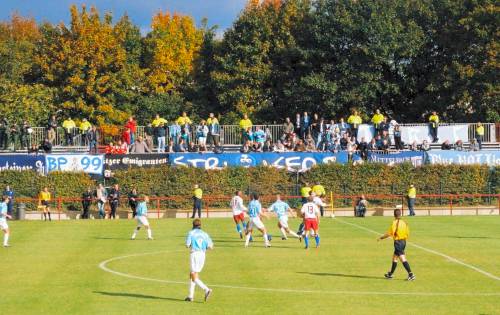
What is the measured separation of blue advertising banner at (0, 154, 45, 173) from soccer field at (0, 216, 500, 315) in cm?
1655

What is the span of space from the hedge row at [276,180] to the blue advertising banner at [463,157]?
4.44 ft

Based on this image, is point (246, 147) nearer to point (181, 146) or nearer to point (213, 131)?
point (213, 131)

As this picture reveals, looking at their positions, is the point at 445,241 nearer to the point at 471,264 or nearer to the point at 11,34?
the point at 471,264

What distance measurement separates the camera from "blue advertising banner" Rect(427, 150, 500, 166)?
213ft

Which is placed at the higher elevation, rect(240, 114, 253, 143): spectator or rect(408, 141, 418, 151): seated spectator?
rect(240, 114, 253, 143): spectator

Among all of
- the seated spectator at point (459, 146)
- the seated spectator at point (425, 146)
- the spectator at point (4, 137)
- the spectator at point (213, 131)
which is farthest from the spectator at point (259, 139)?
the spectator at point (4, 137)

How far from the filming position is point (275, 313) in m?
22.9

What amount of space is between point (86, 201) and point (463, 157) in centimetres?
2519

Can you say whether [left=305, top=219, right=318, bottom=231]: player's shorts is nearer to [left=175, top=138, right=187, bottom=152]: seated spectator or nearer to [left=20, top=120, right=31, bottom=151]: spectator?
[left=175, top=138, right=187, bottom=152]: seated spectator

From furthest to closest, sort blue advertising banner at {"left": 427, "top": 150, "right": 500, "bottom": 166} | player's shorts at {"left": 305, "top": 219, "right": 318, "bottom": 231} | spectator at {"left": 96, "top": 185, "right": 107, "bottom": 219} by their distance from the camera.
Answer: blue advertising banner at {"left": 427, "top": 150, "right": 500, "bottom": 166} < spectator at {"left": 96, "top": 185, "right": 107, "bottom": 219} < player's shorts at {"left": 305, "top": 219, "right": 318, "bottom": 231}

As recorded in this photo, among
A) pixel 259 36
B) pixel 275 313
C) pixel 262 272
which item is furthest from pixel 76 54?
pixel 275 313

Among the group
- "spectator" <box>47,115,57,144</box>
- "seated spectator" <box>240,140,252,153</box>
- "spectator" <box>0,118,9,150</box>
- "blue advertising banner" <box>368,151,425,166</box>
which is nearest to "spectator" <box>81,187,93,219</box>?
"spectator" <box>47,115,57,144</box>

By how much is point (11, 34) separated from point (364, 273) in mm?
86039

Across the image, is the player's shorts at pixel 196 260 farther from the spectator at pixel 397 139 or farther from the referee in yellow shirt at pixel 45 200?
the spectator at pixel 397 139
